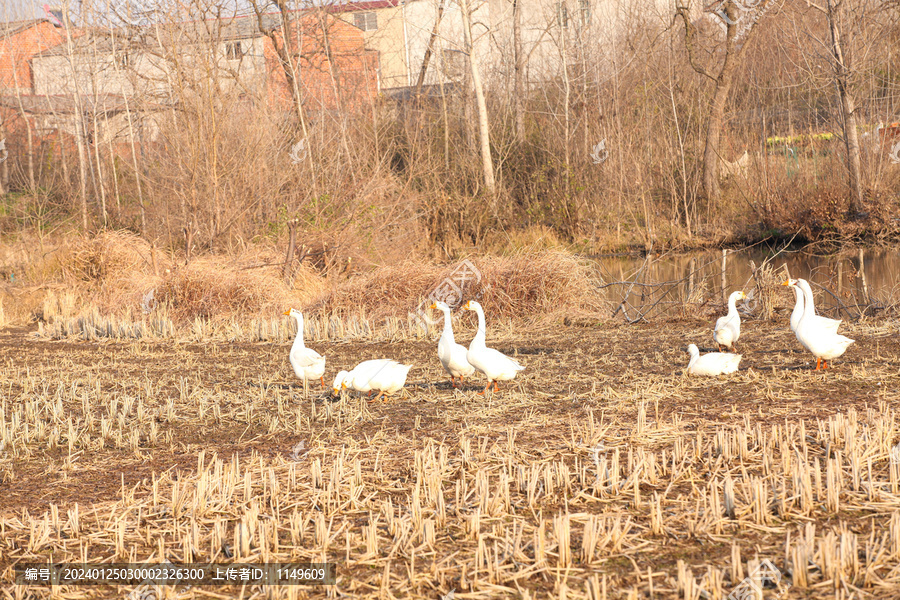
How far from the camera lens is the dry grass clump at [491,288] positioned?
13625mm

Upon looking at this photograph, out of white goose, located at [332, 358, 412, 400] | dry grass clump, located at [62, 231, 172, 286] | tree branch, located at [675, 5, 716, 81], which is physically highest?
tree branch, located at [675, 5, 716, 81]

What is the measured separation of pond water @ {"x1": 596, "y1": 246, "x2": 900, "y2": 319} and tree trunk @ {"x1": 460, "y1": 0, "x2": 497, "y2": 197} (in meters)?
4.17

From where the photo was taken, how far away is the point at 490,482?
Result: 509cm

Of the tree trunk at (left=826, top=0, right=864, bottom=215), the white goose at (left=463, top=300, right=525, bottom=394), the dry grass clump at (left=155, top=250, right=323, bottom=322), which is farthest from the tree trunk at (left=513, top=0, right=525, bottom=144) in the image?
the white goose at (left=463, top=300, right=525, bottom=394)

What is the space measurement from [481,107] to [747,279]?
28.9 feet

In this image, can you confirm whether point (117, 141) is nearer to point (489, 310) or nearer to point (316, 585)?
point (489, 310)

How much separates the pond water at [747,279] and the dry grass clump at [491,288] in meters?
0.70

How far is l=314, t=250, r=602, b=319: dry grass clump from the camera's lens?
1362cm

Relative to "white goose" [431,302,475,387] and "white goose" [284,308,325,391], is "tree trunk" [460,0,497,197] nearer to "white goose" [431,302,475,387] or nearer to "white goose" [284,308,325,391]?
"white goose" [284,308,325,391]

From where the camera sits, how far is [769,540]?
4090mm

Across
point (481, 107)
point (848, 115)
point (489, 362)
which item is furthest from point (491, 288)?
point (848, 115)

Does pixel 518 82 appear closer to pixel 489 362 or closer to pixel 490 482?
pixel 489 362

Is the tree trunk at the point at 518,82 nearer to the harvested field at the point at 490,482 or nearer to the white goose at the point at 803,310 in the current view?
the white goose at the point at 803,310

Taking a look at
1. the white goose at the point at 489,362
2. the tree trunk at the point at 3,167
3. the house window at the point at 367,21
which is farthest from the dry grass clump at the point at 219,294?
the house window at the point at 367,21
